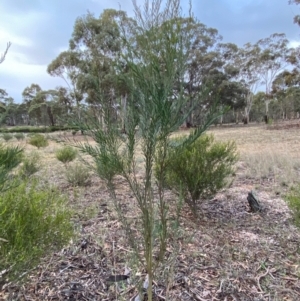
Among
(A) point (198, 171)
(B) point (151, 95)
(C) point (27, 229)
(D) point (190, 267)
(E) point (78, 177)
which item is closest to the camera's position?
(B) point (151, 95)

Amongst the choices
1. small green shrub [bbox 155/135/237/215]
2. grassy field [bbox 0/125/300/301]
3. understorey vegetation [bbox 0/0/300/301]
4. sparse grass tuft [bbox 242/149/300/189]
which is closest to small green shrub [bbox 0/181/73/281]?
understorey vegetation [bbox 0/0/300/301]

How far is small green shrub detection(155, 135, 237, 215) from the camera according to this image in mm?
3254

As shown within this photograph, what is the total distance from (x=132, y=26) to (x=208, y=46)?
2766cm

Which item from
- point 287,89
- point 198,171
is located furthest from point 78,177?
point 287,89

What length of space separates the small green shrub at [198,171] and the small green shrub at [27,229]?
1.66 m

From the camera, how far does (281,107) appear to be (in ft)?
127

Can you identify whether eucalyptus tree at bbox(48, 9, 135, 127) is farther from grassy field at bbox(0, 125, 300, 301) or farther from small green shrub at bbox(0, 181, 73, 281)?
grassy field at bbox(0, 125, 300, 301)

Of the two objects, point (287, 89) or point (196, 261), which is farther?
point (287, 89)

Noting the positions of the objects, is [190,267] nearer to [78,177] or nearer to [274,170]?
[78,177]

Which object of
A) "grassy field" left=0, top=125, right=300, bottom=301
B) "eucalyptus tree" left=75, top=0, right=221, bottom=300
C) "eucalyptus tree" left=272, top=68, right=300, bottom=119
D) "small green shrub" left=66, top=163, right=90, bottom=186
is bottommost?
"grassy field" left=0, top=125, right=300, bottom=301

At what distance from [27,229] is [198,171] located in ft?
7.23

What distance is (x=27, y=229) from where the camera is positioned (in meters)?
1.54

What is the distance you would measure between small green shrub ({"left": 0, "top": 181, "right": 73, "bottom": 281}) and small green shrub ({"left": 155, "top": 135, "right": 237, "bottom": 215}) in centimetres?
166

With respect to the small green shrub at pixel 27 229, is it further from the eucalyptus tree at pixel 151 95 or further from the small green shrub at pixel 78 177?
the small green shrub at pixel 78 177
